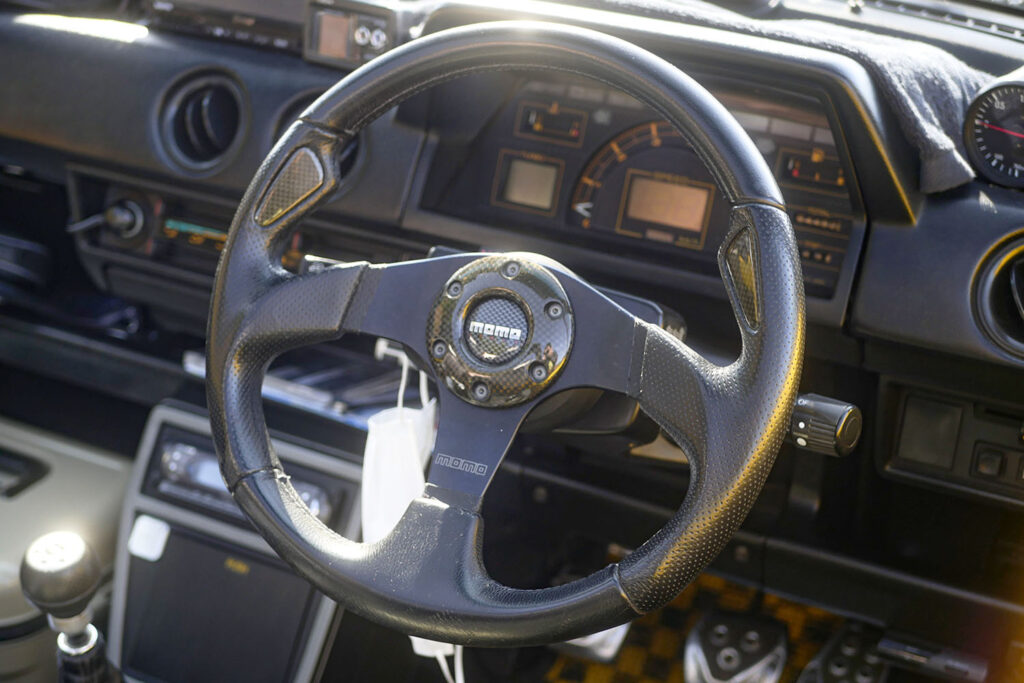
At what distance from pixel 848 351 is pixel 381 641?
0.73 metres

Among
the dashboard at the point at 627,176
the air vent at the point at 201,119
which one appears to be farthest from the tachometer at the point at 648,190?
the air vent at the point at 201,119

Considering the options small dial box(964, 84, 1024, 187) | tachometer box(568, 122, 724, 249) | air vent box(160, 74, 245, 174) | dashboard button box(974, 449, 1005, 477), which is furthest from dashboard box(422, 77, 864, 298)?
air vent box(160, 74, 245, 174)

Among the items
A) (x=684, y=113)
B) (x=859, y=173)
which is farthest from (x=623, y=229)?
(x=684, y=113)

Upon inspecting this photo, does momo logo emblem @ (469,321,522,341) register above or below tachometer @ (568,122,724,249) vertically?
below

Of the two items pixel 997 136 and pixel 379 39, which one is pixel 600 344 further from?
pixel 379 39

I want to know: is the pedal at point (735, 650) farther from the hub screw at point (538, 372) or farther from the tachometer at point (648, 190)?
the hub screw at point (538, 372)

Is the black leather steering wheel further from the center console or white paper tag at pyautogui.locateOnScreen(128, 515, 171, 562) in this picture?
white paper tag at pyautogui.locateOnScreen(128, 515, 171, 562)

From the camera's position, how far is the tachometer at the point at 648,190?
1.24m

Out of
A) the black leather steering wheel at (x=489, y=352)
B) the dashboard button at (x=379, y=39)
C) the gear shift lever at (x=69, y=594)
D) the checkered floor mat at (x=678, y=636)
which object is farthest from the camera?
the checkered floor mat at (x=678, y=636)

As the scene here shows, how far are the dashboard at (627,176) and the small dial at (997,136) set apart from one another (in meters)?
0.13

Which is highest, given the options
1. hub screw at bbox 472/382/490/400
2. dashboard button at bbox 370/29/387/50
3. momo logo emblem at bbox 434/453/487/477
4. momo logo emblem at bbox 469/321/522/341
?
dashboard button at bbox 370/29/387/50

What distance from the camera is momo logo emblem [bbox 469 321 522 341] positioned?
893 millimetres

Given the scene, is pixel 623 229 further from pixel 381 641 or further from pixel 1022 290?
pixel 381 641

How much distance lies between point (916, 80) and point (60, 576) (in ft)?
3.50
